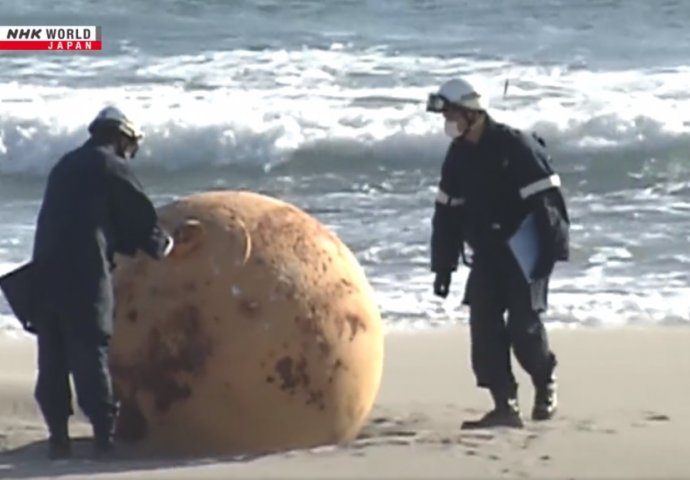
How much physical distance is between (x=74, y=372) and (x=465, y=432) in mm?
1667

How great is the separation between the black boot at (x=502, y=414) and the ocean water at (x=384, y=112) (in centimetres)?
256

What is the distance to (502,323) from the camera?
8.26 metres

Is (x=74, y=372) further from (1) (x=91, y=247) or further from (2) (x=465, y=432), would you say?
(2) (x=465, y=432)

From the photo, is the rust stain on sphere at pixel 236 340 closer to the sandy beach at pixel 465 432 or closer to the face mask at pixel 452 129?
the sandy beach at pixel 465 432

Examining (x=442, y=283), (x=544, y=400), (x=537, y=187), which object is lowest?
(x=544, y=400)

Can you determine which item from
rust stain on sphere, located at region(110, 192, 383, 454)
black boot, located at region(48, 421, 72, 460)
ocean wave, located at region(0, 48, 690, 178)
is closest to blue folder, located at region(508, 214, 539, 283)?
rust stain on sphere, located at region(110, 192, 383, 454)

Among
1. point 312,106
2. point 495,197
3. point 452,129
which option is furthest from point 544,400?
point 312,106

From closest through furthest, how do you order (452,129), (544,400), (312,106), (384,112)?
(452,129) < (544,400) < (384,112) < (312,106)

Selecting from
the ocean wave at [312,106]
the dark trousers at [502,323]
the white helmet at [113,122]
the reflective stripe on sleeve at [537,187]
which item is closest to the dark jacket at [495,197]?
the reflective stripe on sleeve at [537,187]

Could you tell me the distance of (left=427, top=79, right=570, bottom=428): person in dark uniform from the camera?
8055mm

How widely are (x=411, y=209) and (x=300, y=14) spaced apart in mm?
11174

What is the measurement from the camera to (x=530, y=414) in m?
8.63

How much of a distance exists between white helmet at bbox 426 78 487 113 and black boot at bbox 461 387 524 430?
4.10ft

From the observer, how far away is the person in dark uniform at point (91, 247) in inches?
288
